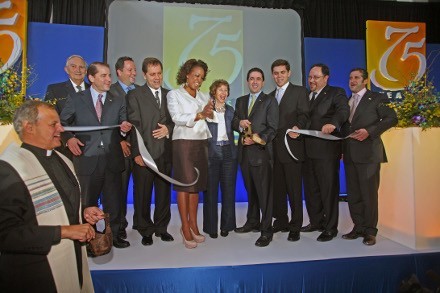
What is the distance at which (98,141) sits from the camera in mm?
3438

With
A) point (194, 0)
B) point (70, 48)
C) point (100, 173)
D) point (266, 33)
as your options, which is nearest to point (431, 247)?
point (100, 173)

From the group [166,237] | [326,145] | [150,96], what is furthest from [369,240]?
[150,96]

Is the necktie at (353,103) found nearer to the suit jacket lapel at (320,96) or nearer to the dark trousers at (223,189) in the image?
the suit jacket lapel at (320,96)

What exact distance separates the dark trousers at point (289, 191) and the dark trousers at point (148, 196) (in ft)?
4.13

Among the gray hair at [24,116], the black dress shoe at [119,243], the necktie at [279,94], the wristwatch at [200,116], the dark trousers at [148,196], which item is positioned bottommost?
the black dress shoe at [119,243]

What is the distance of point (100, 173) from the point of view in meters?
3.43

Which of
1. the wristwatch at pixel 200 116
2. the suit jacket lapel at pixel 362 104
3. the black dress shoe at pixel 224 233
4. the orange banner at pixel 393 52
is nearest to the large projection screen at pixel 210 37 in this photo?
the orange banner at pixel 393 52

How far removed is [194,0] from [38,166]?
588 cm

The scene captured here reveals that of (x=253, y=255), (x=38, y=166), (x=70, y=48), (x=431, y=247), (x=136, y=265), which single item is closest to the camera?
(x=38, y=166)

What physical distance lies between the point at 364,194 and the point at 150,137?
2325 millimetres

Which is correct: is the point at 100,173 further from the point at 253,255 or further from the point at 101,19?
the point at 101,19

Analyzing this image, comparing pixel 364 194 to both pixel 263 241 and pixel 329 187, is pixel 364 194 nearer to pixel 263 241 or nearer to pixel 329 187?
pixel 329 187

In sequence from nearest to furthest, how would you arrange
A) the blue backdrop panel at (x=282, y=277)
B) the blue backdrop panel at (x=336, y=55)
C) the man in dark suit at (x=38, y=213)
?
the man in dark suit at (x=38, y=213), the blue backdrop panel at (x=282, y=277), the blue backdrop panel at (x=336, y=55)

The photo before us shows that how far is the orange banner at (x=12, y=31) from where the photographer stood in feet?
20.3
